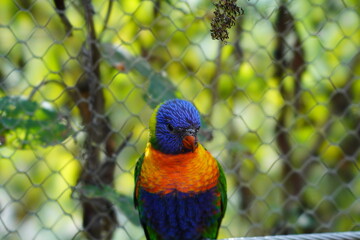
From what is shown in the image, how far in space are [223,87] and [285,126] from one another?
0.22 m

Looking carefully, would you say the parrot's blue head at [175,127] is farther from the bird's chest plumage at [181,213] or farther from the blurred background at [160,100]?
the blurred background at [160,100]

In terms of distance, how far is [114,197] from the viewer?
1129mm

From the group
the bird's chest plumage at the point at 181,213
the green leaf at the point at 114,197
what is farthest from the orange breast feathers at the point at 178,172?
the green leaf at the point at 114,197

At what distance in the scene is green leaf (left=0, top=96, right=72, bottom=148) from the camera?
3.70 feet

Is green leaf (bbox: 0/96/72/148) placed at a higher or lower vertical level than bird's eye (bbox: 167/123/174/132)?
lower

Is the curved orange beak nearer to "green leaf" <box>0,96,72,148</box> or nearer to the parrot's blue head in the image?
the parrot's blue head

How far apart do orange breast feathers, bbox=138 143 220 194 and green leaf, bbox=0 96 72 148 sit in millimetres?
326

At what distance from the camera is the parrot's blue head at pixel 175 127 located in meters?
0.85

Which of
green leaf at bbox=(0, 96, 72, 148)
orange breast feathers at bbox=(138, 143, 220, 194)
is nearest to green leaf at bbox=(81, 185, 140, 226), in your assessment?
green leaf at bbox=(0, 96, 72, 148)

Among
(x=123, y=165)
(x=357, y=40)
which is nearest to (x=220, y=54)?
(x=123, y=165)

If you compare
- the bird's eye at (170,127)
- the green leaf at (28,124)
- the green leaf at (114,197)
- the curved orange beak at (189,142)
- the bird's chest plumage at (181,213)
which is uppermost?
the bird's eye at (170,127)

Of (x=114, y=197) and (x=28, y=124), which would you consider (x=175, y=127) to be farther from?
(x=28, y=124)

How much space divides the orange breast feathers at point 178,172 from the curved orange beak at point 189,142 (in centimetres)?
2

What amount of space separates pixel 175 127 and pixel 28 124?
1.46 feet
